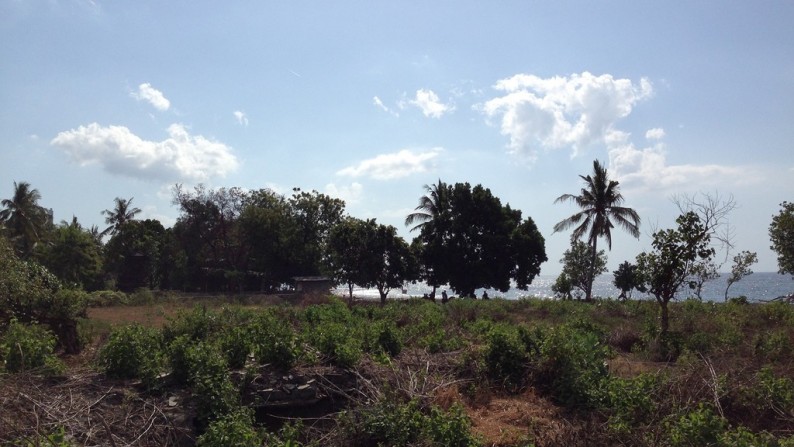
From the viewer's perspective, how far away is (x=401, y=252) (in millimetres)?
36344

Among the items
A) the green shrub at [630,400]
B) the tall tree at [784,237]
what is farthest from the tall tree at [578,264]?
the green shrub at [630,400]

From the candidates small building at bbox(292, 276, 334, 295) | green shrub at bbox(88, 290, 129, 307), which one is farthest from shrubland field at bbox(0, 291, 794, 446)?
small building at bbox(292, 276, 334, 295)

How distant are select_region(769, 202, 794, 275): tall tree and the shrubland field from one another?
801 inches

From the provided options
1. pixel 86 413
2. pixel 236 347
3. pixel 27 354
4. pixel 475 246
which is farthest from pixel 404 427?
pixel 475 246

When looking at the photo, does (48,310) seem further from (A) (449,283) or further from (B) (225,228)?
(B) (225,228)

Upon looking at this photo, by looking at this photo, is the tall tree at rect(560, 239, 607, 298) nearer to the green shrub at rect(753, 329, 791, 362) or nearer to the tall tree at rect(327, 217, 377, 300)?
the tall tree at rect(327, 217, 377, 300)

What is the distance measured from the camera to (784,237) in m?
31.3

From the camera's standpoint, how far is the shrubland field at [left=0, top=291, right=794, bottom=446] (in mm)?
7719

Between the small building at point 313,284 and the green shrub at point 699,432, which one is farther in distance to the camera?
the small building at point 313,284

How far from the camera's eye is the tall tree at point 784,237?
30194 mm

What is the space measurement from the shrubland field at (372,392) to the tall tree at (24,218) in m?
33.2

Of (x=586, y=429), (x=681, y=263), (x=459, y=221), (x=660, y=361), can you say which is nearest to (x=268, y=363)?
(x=586, y=429)

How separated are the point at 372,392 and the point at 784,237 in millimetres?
29817

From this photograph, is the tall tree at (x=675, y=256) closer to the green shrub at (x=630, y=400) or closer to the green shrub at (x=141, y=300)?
the green shrub at (x=630, y=400)
